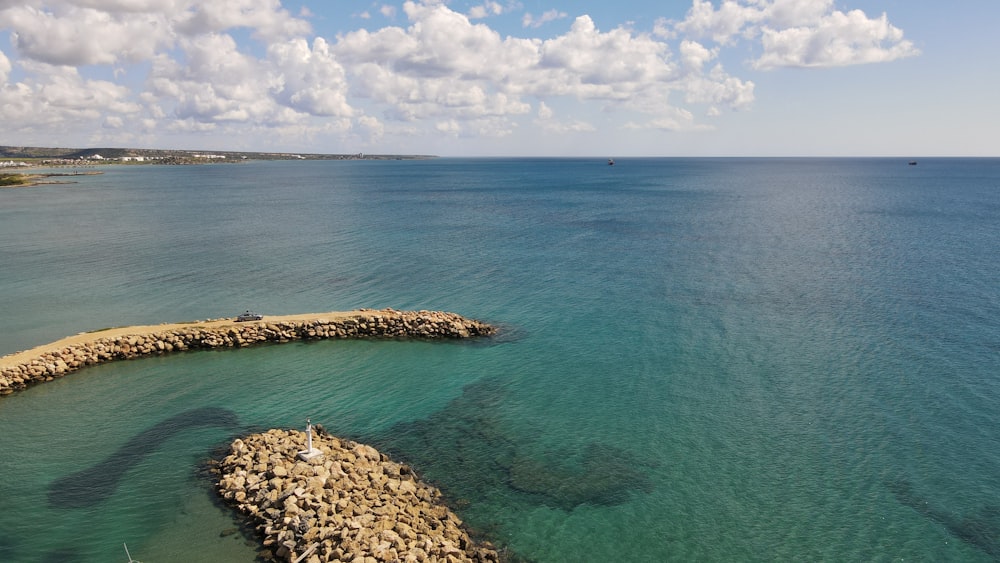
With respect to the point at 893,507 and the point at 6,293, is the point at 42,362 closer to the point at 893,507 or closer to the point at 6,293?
the point at 6,293

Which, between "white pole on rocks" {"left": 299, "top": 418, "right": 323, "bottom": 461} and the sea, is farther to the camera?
"white pole on rocks" {"left": 299, "top": 418, "right": 323, "bottom": 461}

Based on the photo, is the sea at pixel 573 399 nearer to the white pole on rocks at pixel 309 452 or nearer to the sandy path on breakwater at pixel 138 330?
the sandy path on breakwater at pixel 138 330

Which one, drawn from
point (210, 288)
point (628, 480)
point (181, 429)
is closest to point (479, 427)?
point (628, 480)

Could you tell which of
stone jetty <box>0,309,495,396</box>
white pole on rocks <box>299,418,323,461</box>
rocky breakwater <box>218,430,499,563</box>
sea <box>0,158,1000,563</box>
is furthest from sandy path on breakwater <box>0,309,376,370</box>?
white pole on rocks <box>299,418,323,461</box>

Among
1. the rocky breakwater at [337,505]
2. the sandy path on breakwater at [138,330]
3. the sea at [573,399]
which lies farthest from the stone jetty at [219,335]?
the rocky breakwater at [337,505]

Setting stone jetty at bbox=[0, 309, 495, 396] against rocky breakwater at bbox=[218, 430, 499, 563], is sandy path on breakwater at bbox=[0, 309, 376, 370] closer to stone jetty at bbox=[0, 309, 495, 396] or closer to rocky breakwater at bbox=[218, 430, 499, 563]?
stone jetty at bbox=[0, 309, 495, 396]

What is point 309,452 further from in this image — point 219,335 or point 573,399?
point 219,335
